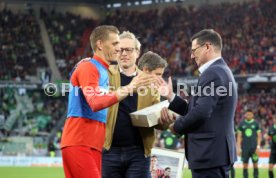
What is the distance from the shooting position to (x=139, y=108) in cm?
573

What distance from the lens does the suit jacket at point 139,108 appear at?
556 centimetres

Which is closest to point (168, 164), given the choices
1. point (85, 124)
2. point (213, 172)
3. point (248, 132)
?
point (213, 172)

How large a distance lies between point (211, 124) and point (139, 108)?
1030 mm

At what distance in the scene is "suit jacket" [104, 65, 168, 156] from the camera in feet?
18.2

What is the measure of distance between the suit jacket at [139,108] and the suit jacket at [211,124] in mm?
631

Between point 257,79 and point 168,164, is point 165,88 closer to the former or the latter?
point 168,164

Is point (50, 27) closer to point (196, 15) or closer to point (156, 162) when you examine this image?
point (196, 15)

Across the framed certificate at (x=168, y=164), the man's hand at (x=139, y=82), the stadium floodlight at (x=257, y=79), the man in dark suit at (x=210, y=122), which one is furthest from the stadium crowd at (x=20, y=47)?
the man's hand at (x=139, y=82)

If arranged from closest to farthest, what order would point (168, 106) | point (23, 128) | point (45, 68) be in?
point (168, 106) → point (23, 128) → point (45, 68)

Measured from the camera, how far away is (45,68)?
3597 centimetres

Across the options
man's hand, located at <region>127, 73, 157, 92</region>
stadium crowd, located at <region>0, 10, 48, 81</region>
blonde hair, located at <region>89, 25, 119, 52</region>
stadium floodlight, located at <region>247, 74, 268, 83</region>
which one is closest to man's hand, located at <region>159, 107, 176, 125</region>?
man's hand, located at <region>127, 73, 157, 92</region>

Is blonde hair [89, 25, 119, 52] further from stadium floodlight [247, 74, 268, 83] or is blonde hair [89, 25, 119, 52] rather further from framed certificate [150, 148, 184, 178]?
stadium floodlight [247, 74, 268, 83]

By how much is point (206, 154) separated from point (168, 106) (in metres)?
0.73

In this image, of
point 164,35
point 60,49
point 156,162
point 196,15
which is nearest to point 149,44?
point 164,35
